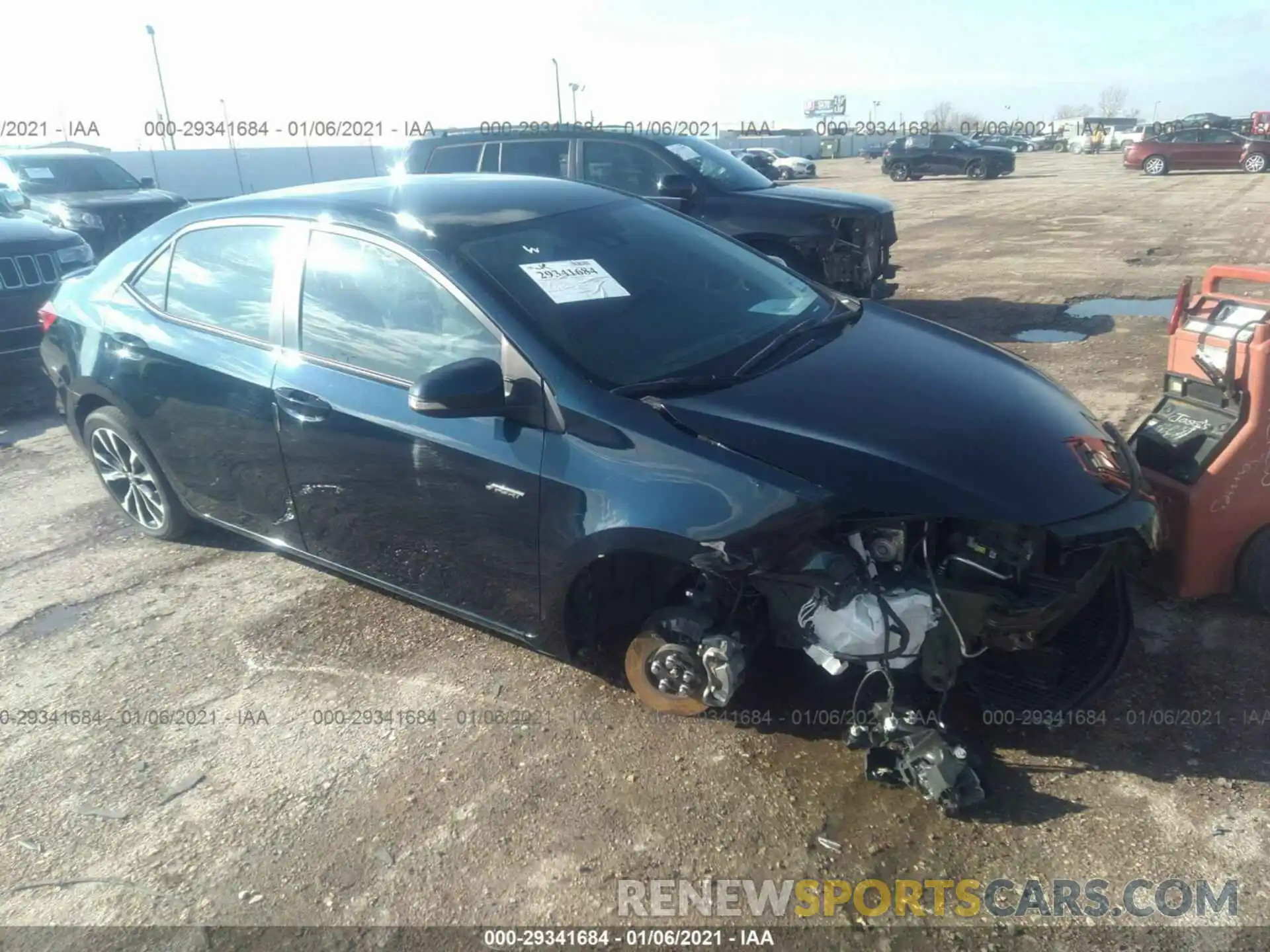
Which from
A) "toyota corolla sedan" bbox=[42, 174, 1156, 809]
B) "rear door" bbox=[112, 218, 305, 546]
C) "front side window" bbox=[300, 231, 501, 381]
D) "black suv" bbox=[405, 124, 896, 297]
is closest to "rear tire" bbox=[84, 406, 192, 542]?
"rear door" bbox=[112, 218, 305, 546]

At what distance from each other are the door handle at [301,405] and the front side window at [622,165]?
5.38 metres

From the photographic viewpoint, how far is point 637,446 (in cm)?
273

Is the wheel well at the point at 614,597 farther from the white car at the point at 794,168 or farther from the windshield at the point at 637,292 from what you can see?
the white car at the point at 794,168

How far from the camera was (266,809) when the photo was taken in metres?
2.81

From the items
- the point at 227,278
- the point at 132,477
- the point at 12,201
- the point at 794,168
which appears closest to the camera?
the point at 227,278

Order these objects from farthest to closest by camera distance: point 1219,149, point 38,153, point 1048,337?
point 1219,149, point 38,153, point 1048,337

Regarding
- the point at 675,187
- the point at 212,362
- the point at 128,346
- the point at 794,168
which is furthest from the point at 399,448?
the point at 794,168

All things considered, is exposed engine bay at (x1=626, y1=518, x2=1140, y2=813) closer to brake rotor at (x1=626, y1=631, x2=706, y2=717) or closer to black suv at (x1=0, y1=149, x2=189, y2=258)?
brake rotor at (x1=626, y1=631, x2=706, y2=717)

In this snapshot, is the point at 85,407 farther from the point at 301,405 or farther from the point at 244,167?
the point at 244,167

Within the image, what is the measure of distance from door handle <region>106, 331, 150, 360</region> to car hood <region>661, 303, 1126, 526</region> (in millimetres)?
2663

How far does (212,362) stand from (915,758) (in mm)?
3071

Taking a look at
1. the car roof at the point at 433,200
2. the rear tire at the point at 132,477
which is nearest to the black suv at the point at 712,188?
the car roof at the point at 433,200


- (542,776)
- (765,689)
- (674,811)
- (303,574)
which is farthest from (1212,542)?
(303,574)

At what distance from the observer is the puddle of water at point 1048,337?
24.4ft
